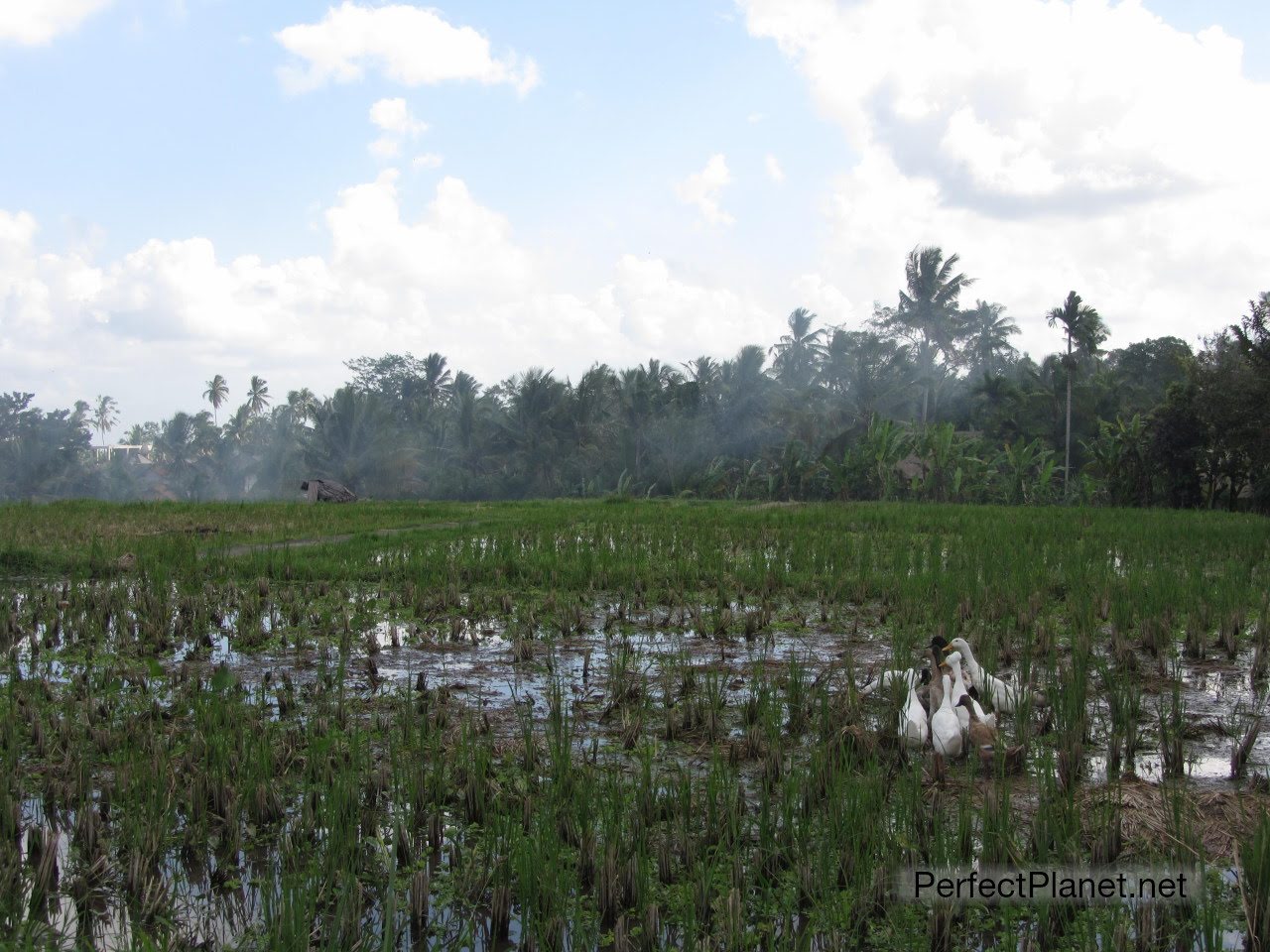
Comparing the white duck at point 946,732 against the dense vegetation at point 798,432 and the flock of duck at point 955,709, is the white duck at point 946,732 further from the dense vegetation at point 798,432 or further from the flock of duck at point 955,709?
the dense vegetation at point 798,432

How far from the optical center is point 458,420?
34.8 m

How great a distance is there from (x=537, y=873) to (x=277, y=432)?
147 ft

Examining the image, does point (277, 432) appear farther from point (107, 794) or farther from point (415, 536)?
point (107, 794)

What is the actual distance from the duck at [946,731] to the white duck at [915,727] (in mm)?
32

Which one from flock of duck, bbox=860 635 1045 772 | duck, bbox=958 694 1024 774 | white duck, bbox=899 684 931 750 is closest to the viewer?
duck, bbox=958 694 1024 774

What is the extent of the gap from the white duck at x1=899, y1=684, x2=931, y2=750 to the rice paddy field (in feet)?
0.20

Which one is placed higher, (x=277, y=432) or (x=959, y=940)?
(x=277, y=432)

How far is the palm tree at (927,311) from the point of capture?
34281mm

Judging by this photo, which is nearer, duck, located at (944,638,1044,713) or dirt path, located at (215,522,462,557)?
duck, located at (944,638,1044,713)

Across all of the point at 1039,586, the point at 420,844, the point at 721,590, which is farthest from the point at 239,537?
the point at 420,844

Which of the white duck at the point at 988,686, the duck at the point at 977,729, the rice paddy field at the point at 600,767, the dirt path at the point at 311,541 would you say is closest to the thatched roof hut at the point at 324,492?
the dirt path at the point at 311,541

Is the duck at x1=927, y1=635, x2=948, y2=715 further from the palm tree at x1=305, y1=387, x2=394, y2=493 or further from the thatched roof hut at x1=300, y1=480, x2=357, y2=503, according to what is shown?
the palm tree at x1=305, y1=387, x2=394, y2=493

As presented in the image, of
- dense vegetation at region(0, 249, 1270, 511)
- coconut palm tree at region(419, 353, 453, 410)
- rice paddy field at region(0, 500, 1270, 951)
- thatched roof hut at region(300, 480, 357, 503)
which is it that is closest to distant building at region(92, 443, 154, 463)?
dense vegetation at region(0, 249, 1270, 511)

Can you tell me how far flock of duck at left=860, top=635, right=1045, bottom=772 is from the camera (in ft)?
10.9
